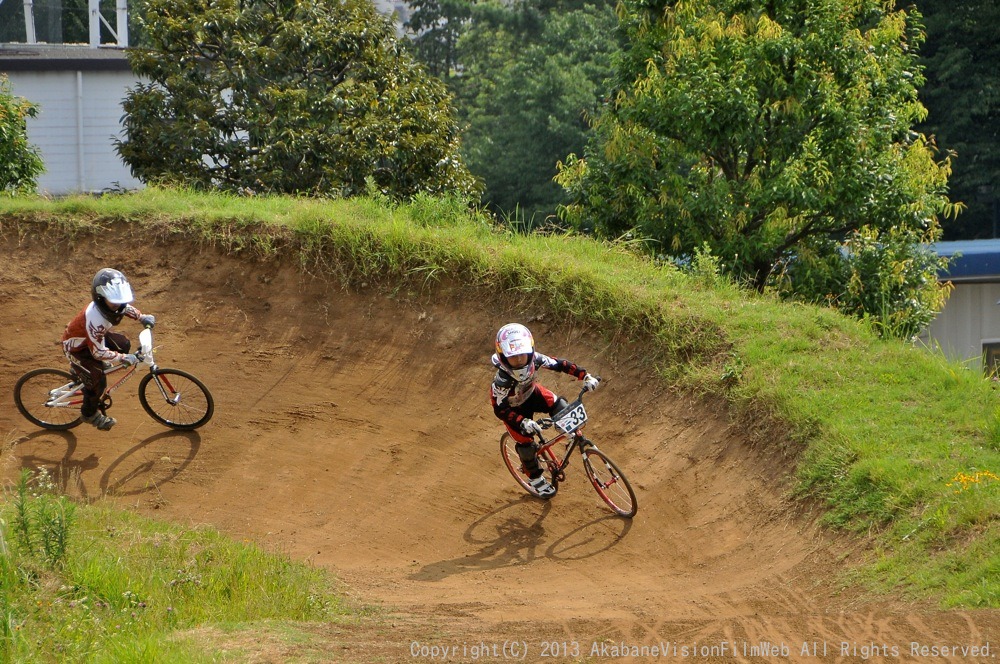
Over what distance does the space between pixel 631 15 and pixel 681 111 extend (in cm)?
241

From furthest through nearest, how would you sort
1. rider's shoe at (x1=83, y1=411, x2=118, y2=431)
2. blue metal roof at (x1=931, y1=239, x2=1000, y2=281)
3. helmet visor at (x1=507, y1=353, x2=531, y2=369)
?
blue metal roof at (x1=931, y1=239, x2=1000, y2=281)
rider's shoe at (x1=83, y1=411, x2=118, y2=431)
helmet visor at (x1=507, y1=353, x2=531, y2=369)

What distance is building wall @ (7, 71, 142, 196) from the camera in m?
31.0

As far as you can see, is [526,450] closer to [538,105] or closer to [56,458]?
[56,458]

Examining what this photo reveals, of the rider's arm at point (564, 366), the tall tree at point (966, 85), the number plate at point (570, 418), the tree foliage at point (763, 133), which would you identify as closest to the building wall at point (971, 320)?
the tree foliage at point (763, 133)

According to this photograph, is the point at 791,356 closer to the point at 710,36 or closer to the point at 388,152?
the point at 710,36

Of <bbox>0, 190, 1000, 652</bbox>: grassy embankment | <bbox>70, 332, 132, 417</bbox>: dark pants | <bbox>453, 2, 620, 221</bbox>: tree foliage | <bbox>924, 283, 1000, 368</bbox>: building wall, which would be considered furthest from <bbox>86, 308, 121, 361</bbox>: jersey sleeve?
<bbox>453, 2, 620, 221</bbox>: tree foliage

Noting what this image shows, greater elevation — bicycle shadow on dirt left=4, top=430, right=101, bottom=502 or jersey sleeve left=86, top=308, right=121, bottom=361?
jersey sleeve left=86, top=308, right=121, bottom=361

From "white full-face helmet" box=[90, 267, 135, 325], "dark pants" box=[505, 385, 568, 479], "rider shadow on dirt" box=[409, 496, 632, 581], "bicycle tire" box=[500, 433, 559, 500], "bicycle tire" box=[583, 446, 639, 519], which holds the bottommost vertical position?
"rider shadow on dirt" box=[409, 496, 632, 581]

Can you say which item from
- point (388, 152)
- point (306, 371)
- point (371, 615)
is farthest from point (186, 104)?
point (371, 615)

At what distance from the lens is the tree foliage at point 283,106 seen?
1764 cm

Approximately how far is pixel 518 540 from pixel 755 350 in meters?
3.58

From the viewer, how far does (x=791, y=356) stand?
11.1 metres

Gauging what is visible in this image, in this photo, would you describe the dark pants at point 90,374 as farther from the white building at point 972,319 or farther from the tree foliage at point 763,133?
the white building at point 972,319

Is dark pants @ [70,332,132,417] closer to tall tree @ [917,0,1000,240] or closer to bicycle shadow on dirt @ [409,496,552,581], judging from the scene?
bicycle shadow on dirt @ [409,496,552,581]
